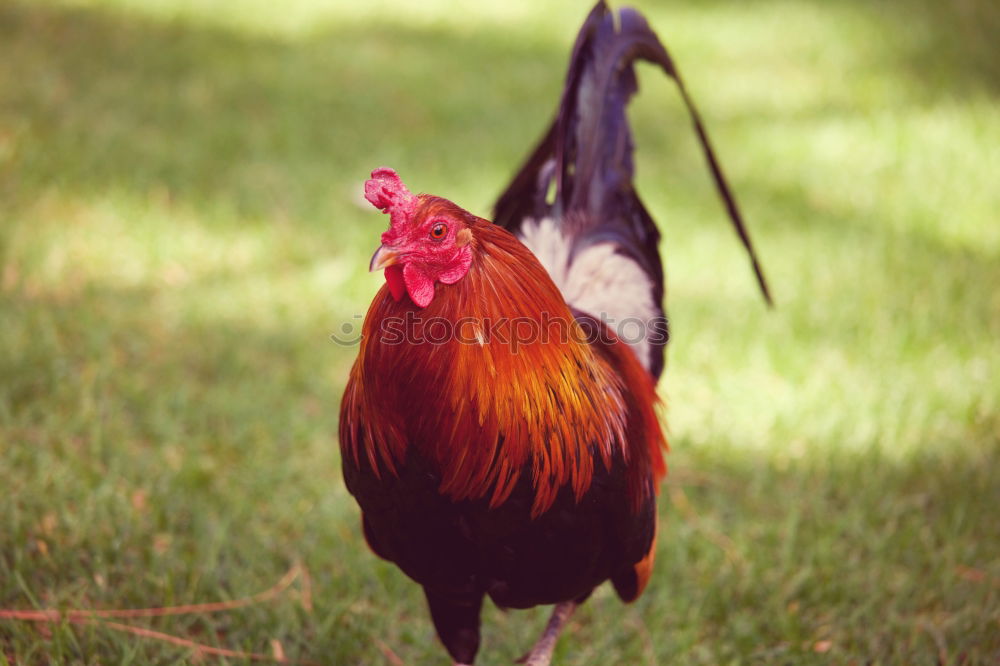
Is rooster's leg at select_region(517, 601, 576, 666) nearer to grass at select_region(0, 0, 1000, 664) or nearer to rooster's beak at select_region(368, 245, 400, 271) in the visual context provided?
grass at select_region(0, 0, 1000, 664)

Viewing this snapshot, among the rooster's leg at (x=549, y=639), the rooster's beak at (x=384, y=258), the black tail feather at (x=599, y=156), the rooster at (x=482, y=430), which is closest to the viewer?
the rooster's beak at (x=384, y=258)

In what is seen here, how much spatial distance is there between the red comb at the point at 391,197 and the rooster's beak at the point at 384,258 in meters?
0.08

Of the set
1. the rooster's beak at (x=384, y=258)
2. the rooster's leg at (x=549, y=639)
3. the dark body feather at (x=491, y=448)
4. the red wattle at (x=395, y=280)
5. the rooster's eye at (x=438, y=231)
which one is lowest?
the rooster's leg at (x=549, y=639)

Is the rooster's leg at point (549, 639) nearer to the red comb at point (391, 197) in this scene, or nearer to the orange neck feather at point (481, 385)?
the orange neck feather at point (481, 385)

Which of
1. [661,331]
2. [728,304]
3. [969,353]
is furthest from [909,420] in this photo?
[661,331]

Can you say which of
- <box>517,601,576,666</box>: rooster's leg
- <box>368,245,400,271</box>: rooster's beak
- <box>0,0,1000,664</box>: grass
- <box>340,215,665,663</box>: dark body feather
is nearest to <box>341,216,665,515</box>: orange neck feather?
<box>340,215,665,663</box>: dark body feather

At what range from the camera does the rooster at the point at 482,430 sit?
6.07ft

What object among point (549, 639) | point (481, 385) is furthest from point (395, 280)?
point (549, 639)

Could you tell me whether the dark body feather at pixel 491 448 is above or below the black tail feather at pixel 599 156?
below

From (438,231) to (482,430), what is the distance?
43 centimetres

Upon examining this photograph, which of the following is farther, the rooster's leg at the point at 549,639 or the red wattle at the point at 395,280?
the rooster's leg at the point at 549,639

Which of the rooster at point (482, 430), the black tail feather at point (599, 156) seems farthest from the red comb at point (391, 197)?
the black tail feather at point (599, 156)

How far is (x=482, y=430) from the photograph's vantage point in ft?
6.23

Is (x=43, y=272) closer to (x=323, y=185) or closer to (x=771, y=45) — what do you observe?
(x=323, y=185)
